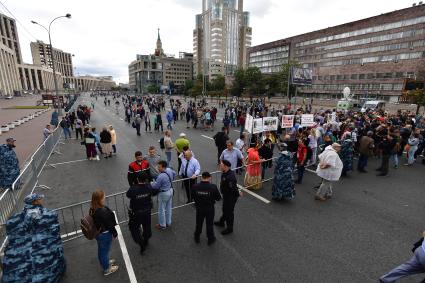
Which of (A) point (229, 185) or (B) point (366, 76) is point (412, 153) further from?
(B) point (366, 76)

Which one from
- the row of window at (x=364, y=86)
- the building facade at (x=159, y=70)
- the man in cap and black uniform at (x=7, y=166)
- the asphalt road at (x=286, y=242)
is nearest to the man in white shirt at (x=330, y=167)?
the asphalt road at (x=286, y=242)

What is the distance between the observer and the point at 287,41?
98000 mm

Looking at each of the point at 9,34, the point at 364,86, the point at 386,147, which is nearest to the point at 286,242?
the point at 386,147

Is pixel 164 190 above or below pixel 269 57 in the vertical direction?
below

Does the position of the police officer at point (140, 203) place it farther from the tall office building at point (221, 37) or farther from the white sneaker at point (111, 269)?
the tall office building at point (221, 37)

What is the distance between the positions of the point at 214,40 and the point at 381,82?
99.2 metres

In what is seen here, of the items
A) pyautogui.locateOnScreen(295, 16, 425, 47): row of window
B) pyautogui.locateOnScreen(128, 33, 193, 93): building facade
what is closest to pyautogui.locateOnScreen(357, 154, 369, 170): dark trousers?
pyautogui.locateOnScreen(295, 16, 425, 47): row of window

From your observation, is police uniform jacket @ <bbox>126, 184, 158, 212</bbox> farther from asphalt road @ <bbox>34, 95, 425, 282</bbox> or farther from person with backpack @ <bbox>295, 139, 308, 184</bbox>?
person with backpack @ <bbox>295, 139, 308, 184</bbox>

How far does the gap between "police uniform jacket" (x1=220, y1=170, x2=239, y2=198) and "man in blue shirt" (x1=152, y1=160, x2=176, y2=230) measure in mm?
1243

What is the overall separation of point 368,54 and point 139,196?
84235mm

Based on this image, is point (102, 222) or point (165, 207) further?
point (165, 207)

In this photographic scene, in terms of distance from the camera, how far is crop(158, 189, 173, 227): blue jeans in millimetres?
5273

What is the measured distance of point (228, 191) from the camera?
17.0 ft

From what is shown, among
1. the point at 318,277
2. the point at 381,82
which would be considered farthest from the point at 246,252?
the point at 381,82
